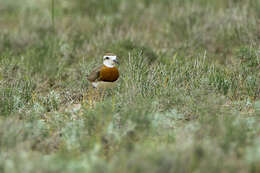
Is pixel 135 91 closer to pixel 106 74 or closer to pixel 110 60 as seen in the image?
pixel 106 74

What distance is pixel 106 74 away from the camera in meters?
5.20

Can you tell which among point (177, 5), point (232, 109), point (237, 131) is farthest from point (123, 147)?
point (177, 5)

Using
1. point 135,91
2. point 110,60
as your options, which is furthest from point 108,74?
point 135,91

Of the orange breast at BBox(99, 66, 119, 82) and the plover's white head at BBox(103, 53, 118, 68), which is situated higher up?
the plover's white head at BBox(103, 53, 118, 68)

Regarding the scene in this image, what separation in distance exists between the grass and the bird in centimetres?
15

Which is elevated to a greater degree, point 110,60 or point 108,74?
point 110,60

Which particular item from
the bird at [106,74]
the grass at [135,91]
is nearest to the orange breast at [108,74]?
the bird at [106,74]

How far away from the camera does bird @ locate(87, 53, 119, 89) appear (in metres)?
5.20

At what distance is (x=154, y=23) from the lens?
8.98 metres

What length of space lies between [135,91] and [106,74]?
2.11ft

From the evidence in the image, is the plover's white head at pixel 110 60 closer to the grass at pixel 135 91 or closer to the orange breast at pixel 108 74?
the orange breast at pixel 108 74

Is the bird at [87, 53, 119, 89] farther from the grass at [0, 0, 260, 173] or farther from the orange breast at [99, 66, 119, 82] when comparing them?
the grass at [0, 0, 260, 173]

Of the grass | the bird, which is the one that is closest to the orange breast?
the bird

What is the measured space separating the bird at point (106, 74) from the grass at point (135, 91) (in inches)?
6.0
